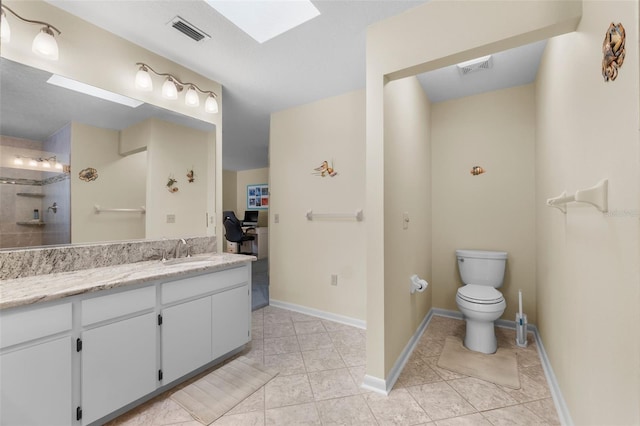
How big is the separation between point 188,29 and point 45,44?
77cm

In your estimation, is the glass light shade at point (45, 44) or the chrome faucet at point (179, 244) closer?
the glass light shade at point (45, 44)

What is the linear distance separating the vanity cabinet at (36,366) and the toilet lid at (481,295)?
8.45 ft

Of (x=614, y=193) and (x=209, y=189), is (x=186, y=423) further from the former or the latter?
(x=614, y=193)

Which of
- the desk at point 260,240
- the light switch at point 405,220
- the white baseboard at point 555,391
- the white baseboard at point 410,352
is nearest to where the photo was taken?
the white baseboard at point 555,391

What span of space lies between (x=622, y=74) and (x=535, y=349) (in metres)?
2.21

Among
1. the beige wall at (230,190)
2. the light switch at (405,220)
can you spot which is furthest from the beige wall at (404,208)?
the beige wall at (230,190)

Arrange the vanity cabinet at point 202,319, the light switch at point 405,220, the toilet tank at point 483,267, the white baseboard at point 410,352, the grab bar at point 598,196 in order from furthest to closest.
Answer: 1. the toilet tank at point 483,267
2. the light switch at point 405,220
3. the vanity cabinet at point 202,319
4. the white baseboard at point 410,352
5. the grab bar at point 598,196

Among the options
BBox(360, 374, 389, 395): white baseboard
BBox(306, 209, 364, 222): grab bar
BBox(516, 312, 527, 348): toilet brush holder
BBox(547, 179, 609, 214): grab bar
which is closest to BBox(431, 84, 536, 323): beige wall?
BBox(516, 312, 527, 348): toilet brush holder

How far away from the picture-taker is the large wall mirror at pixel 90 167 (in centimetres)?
154

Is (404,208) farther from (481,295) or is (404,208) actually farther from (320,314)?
(320,314)

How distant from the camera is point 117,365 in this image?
1.48m

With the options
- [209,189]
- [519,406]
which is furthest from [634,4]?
[209,189]

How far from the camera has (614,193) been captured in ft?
3.16

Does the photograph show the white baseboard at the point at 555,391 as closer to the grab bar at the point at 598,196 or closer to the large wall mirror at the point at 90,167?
the grab bar at the point at 598,196
